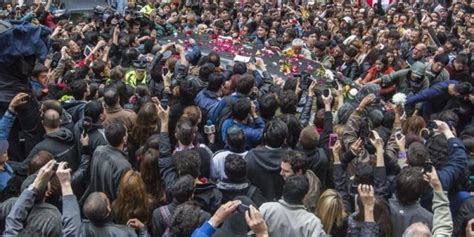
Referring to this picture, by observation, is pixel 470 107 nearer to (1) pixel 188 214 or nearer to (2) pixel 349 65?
(2) pixel 349 65

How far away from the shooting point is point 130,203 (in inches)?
208

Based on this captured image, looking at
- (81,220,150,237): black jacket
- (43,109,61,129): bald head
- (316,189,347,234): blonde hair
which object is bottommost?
(43,109,61,129): bald head

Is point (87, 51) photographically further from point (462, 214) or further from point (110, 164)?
point (462, 214)

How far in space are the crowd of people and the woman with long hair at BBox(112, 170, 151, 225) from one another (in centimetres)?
1

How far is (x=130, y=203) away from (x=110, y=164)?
60cm

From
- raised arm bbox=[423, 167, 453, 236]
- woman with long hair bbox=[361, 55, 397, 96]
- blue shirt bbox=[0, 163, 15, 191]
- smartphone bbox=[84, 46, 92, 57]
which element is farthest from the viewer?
smartphone bbox=[84, 46, 92, 57]

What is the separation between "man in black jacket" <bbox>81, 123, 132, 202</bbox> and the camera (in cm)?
572

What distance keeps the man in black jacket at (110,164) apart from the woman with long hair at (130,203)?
36cm

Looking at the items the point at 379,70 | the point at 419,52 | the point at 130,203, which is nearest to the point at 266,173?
the point at 130,203

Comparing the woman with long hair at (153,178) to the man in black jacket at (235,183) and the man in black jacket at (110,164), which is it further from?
the man in black jacket at (235,183)

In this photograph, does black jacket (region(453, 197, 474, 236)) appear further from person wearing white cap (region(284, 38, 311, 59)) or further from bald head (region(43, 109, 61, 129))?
person wearing white cap (region(284, 38, 311, 59))

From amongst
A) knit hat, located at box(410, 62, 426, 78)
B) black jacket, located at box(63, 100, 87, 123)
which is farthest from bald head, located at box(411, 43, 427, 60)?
black jacket, located at box(63, 100, 87, 123)

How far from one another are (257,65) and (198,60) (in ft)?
3.99

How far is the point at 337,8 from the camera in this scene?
57.9 feet
